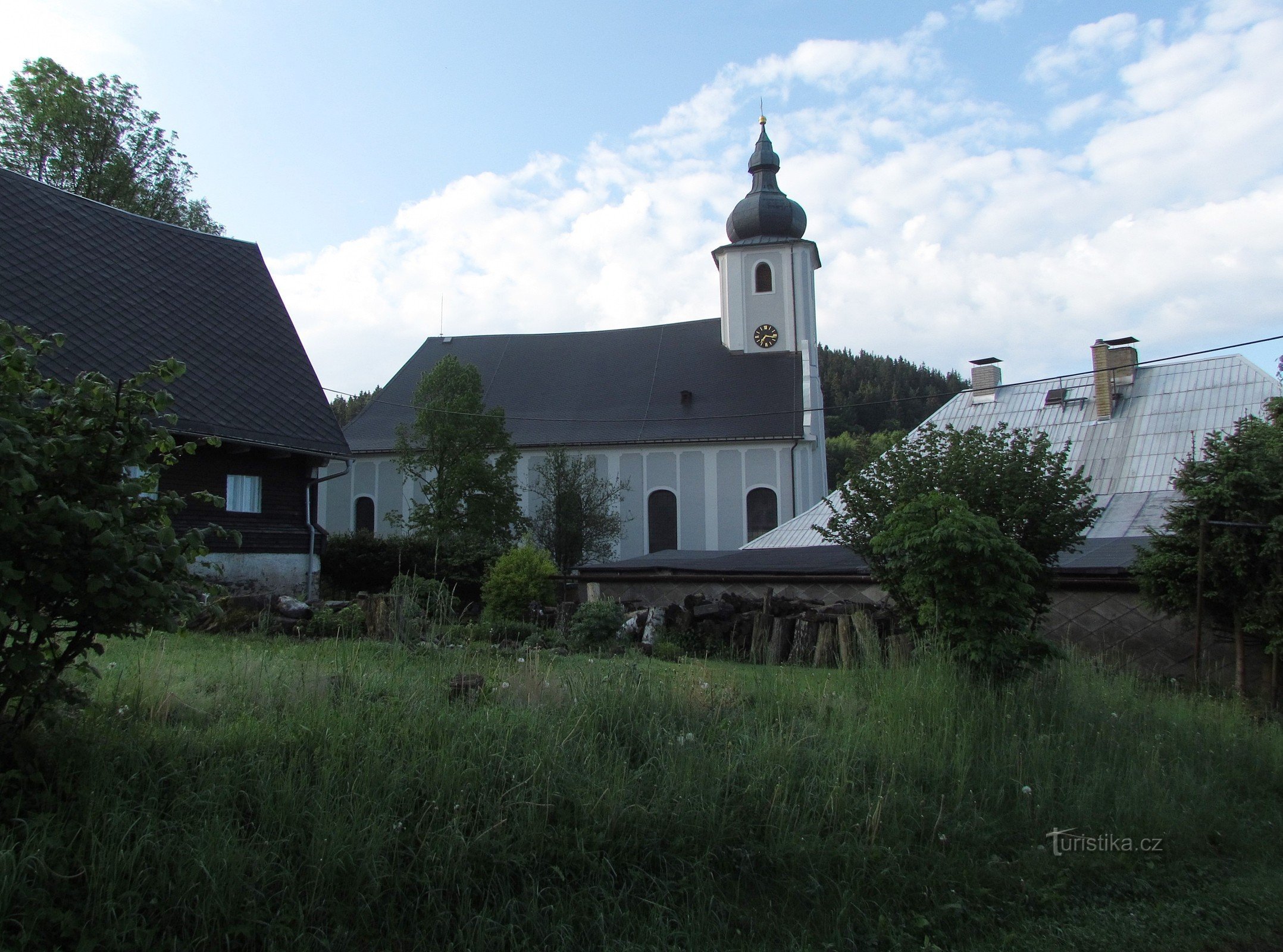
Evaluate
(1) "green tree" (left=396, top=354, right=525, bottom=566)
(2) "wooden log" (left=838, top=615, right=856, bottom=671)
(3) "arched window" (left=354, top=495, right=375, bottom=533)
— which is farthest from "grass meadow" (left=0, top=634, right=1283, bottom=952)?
(3) "arched window" (left=354, top=495, right=375, bottom=533)

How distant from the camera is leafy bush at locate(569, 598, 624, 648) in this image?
1309cm

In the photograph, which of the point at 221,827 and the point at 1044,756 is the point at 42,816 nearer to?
the point at 221,827

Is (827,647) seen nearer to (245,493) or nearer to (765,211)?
(245,493)

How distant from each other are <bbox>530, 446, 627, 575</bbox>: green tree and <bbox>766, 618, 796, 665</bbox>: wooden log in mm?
20923

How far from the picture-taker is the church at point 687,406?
39.3m

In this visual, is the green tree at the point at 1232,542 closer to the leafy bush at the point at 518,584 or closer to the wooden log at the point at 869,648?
the wooden log at the point at 869,648

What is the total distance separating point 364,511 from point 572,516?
11655 mm

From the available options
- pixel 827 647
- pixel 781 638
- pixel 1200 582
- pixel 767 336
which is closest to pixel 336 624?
pixel 781 638

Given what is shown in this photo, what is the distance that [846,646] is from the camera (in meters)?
9.71

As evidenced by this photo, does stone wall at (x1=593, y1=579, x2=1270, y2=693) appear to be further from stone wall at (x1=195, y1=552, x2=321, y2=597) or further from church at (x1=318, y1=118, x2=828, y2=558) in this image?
church at (x1=318, y1=118, x2=828, y2=558)

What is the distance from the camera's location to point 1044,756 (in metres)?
6.52

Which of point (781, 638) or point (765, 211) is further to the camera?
point (765, 211)

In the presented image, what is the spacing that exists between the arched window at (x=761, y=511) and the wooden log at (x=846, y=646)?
1010 inches

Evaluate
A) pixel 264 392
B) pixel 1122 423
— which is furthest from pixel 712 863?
pixel 1122 423
